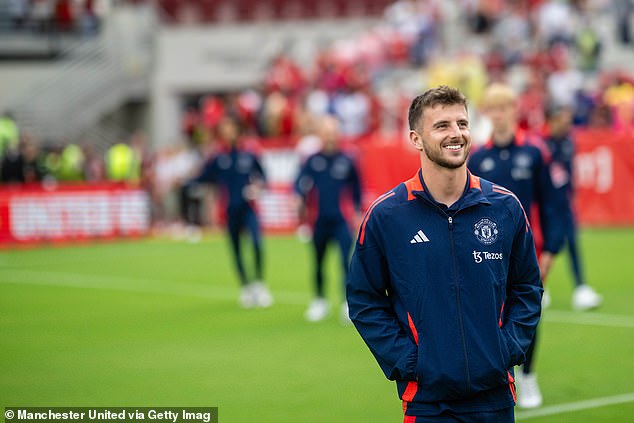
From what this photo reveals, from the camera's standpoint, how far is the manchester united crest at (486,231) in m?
5.11

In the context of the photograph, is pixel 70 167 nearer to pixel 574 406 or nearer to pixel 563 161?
pixel 563 161

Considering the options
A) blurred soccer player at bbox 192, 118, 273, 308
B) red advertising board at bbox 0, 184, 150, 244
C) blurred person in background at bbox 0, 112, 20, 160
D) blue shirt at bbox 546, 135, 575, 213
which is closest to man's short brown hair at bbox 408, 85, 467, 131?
blue shirt at bbox 546, 135, 575, 213

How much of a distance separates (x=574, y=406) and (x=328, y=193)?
225 inches

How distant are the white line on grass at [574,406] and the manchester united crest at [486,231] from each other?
3.54 metres

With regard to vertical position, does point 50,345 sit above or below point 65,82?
below

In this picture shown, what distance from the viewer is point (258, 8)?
136ft

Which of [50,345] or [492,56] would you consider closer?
[50,345]

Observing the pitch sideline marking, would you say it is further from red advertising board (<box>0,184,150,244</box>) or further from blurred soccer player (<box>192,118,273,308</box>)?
red advertising board (<box>0,184,150,244</box>)

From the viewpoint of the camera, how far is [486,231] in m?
5.12

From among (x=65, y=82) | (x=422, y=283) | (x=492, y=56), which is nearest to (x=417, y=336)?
(x=422, y=283)

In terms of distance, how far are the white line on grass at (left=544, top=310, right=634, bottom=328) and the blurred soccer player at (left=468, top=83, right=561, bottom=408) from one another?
3.62 m

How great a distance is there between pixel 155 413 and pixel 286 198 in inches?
745

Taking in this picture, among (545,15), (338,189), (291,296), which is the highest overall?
(545,15)

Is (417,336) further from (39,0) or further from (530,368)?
(39,0)
